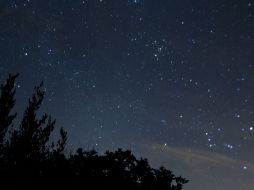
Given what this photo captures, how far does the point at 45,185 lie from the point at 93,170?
713mm

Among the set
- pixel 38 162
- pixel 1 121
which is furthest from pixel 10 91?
pixel 38 162

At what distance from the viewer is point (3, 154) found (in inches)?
637

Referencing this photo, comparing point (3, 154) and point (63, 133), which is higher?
point (63, 133)

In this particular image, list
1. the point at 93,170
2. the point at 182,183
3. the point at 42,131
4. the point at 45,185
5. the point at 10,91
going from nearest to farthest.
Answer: the point at 45,185 → the point at 93,170 → the point at 182,183 → the point at 10,91 → the point at 42,131

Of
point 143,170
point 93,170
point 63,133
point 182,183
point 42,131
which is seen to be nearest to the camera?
point 93,170

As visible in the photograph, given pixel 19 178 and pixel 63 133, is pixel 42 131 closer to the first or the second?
pixel 63 133

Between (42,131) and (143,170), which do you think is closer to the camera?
(143,170)

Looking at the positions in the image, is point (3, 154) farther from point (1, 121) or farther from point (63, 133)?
point (63, 133)

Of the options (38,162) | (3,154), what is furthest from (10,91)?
(38,162)

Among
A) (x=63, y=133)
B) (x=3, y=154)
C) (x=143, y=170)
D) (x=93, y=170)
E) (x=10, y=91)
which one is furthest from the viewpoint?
(x=63, y=133)

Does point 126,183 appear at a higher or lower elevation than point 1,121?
lower

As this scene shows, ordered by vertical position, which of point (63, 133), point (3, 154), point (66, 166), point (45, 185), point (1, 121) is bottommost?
point (45, 185)

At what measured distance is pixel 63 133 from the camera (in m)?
23.0

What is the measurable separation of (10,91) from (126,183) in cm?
1443
